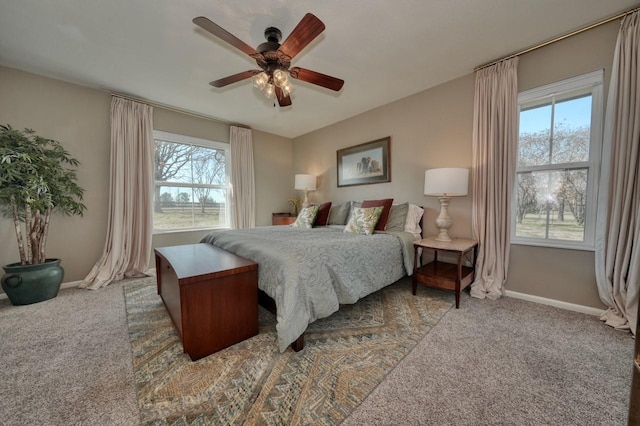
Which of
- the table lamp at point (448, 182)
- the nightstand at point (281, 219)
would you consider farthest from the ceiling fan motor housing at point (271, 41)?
the nightstand at point (281, 219)

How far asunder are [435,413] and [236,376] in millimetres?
1121

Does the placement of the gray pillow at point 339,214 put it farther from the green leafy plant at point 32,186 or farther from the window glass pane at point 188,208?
the green leafy plant at point 32,186

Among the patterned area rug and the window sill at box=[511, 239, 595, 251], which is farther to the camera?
the window sill at box=[511, 239, 595, 251]

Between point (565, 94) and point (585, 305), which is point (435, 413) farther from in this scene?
point (565, 94)

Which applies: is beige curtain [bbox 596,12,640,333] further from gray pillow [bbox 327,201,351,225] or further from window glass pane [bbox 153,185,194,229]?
window glass pane [bbox 153,185,194,229]

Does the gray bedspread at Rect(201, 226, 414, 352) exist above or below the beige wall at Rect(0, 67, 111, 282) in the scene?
below

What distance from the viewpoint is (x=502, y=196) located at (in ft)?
8.10

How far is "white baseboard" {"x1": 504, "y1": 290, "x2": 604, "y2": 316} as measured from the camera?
2094mm

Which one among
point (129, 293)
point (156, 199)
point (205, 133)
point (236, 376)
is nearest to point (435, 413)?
point (236, 376)

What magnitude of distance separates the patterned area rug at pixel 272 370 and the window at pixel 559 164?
1375 millimetres

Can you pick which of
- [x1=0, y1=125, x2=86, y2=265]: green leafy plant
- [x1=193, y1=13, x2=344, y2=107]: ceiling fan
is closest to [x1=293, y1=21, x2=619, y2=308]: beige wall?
[x1=193, y1=13, x2=344, y2=107]: ceiling fan

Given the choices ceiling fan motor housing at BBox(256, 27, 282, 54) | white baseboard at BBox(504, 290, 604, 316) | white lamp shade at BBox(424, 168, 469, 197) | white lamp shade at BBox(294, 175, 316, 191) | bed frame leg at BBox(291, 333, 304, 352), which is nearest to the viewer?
bed frame leg at BBox(291, 333, 304, 352)

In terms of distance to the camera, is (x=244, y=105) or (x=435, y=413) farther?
(x=244, y=105)

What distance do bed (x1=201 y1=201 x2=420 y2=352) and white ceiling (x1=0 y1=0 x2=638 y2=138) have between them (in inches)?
74.5
